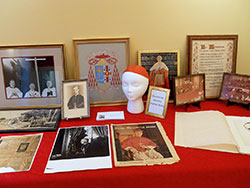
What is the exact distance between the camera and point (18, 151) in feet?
3.09

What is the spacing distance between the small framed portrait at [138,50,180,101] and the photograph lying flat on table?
29.7 inches

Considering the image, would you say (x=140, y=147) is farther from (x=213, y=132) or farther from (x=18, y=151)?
(x=18, y=151)

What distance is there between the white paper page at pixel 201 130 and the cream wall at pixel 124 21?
47cm

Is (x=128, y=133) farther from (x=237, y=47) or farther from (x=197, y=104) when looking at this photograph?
(x=237, y=47)

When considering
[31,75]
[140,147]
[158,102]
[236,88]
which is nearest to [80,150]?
[140,147]

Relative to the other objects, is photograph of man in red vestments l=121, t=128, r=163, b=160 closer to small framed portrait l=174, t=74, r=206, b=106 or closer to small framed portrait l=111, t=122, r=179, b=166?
small framed portrait l=111, t=122, r=179, b=166

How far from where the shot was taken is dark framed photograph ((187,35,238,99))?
142 cm

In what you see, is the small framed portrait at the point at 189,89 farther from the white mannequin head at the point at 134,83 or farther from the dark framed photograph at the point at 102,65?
the dark framed photograph at the point at 102,65

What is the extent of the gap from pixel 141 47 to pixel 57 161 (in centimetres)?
87

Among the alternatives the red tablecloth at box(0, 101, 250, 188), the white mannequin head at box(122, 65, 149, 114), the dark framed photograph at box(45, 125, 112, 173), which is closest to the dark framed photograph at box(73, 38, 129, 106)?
the white mannequin head at box(122, 65, 149, 114)

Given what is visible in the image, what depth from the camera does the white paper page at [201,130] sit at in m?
0.97

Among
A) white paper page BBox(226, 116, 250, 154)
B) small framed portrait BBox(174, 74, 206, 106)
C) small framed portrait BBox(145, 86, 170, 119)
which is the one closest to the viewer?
white paper page BBox(226, 116, 250, 154)

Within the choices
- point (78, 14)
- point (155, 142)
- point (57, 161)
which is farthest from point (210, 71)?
point (57, 161)

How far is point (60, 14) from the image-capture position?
1.33 meters
